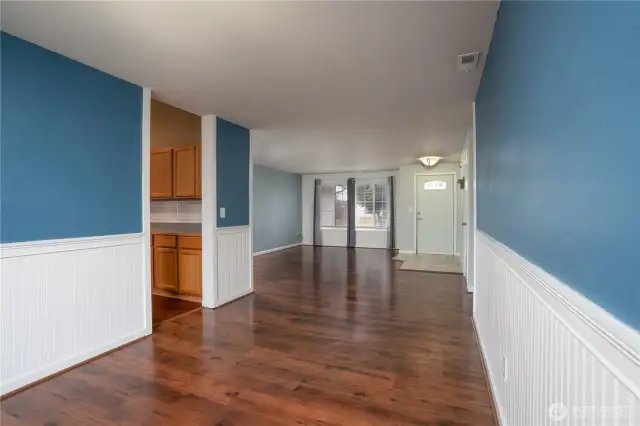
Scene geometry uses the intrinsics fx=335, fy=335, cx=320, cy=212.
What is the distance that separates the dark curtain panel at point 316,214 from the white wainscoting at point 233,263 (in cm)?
559

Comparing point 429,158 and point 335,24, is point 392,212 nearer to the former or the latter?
point 429,158

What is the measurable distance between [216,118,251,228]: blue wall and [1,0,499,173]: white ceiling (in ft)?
1.09

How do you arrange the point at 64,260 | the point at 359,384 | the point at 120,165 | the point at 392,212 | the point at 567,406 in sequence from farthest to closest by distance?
the point at 392,212 → the point at 120,165 → the point at 64,260 → the point at 359,384 → the point at 567,406

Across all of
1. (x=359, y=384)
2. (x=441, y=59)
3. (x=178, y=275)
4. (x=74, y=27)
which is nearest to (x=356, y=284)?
(x=178, y=275)

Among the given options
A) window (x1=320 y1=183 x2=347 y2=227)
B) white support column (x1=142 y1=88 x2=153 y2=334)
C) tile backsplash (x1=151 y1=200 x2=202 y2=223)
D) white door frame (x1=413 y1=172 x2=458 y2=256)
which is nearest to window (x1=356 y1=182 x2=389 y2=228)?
window (x1=320 y1=183 x2=347 y2=227)

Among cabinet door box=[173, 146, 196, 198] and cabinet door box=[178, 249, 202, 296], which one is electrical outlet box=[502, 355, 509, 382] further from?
cabinet door box=[173, 146, 196, 198]

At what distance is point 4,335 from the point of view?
6.79 feet

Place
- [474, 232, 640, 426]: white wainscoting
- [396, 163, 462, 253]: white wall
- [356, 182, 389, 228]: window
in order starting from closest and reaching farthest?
[474, 232, 640, 426]: white wainscoting
[396, 163, 462, 253]: white wall
[356, 182, 389, 228]: window

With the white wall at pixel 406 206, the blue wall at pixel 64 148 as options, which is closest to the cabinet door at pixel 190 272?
Answer: the blue wall at pixel 64 148

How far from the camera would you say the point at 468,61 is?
7.95 feet

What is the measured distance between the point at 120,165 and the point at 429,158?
17.8 feet

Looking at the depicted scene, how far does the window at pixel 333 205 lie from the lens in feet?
32.5

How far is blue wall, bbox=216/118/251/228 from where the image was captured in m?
4.01

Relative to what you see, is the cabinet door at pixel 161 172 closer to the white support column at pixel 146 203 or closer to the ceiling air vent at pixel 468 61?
the white support column at pixel 146 203
